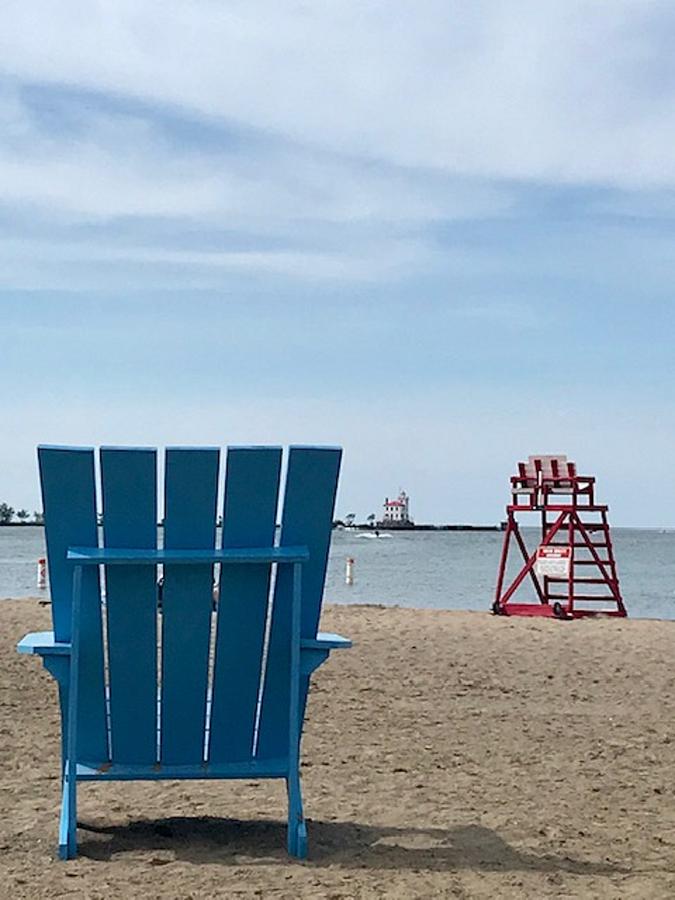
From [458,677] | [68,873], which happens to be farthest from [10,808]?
[458,677]

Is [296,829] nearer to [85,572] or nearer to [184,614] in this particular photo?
[184,614]

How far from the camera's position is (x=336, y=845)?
4270 mm

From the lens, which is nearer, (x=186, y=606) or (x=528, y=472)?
(x=186, y=606)

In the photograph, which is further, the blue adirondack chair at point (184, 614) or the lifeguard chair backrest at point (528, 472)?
the lifeguard chair backrest at point (528, 472)

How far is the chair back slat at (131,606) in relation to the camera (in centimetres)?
413

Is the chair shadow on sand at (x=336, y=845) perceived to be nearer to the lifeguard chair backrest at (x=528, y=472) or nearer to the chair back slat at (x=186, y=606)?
the chair back slat at (x=186, y=606)

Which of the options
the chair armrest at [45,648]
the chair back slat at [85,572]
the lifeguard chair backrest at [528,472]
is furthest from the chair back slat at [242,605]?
the lifeguard chair backrest at [528,472]

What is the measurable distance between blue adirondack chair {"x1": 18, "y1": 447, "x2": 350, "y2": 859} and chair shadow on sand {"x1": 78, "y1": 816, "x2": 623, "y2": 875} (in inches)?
6.6

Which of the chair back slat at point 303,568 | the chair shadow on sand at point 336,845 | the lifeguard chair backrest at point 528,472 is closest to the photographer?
the chair shadow on sand at point 336,845

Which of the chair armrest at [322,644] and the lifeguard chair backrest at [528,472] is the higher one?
the lifeguard chair backrest at [528,472]

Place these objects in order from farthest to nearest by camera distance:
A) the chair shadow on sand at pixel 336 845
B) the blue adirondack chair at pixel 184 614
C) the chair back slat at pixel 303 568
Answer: the chair back slat at pixel 303 568, the blue adirondack chair at pixel 184 614, the chair shadow on sand at pixel 336 845

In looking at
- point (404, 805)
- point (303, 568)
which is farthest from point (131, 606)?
point (404, 805)

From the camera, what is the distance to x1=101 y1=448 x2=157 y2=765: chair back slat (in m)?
4.13

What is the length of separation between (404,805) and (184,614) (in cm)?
127
